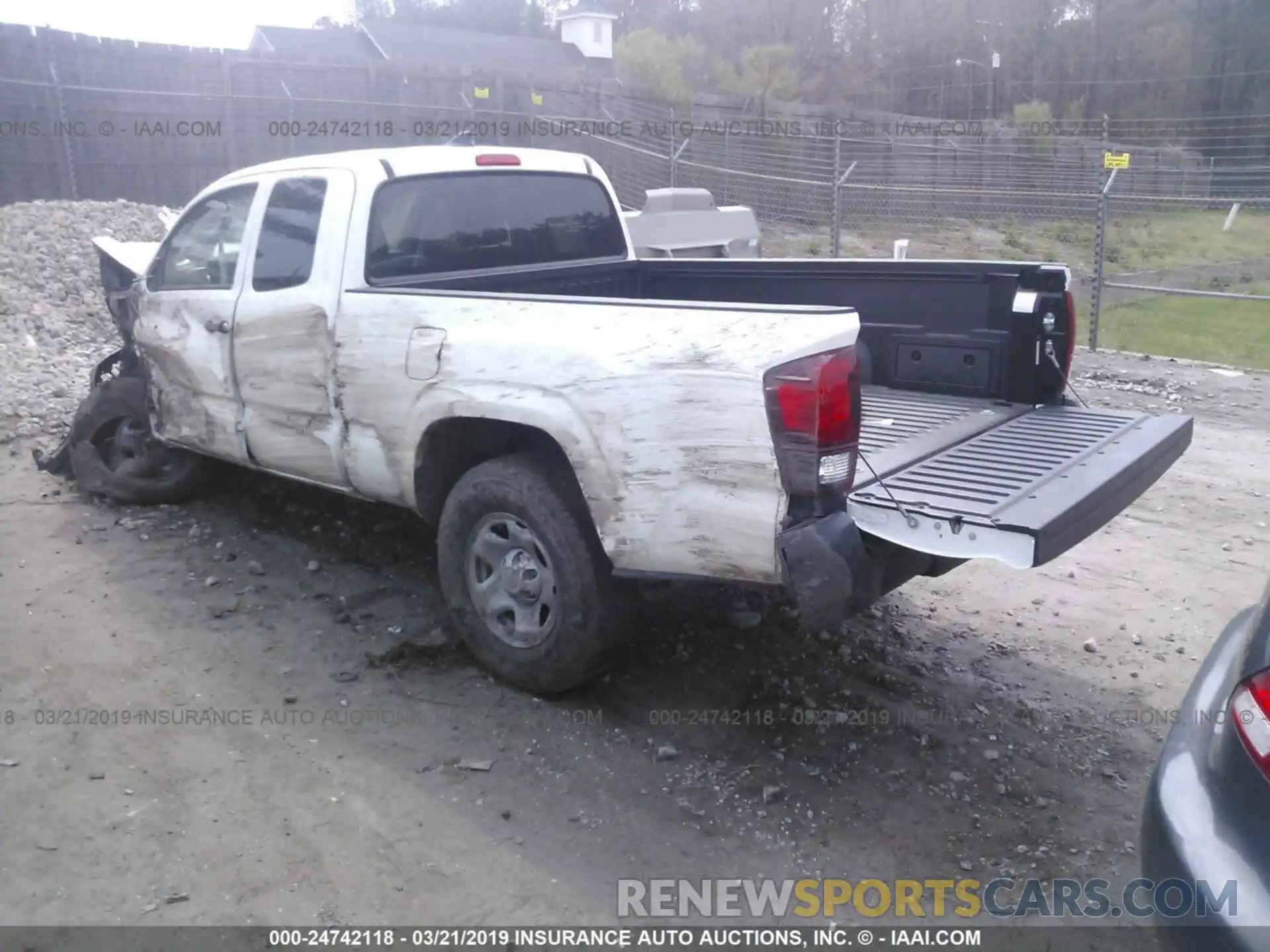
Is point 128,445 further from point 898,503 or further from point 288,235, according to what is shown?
point 898,503

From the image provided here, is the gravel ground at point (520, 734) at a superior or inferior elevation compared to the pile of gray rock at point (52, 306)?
inferior

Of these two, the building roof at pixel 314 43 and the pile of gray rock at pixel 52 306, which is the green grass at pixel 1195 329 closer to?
the pile of gray rock at pixel 52 306

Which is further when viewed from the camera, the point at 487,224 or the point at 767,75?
the point at 767,75

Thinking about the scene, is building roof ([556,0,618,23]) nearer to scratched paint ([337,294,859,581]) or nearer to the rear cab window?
the rear cab window

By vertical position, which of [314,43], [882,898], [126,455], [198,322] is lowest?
[882,898]

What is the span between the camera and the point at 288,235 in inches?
202

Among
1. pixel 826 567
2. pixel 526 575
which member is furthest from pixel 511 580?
pixel 826 567

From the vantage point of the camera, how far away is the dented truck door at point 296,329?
4.83 meters

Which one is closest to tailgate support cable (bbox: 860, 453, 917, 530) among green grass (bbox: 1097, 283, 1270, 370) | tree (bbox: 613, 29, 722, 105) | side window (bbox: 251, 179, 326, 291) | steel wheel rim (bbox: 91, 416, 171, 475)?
side window (bbox: 251, 179, 326, 291)

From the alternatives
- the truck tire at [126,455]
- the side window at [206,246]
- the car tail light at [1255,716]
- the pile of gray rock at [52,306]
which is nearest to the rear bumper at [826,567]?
the car tail light at [1255,716]

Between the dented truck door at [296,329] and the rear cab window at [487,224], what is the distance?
206mm

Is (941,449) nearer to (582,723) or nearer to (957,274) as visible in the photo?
(957,274)

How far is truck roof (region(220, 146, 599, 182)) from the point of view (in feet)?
16.3

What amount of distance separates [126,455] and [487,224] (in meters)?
2.92
